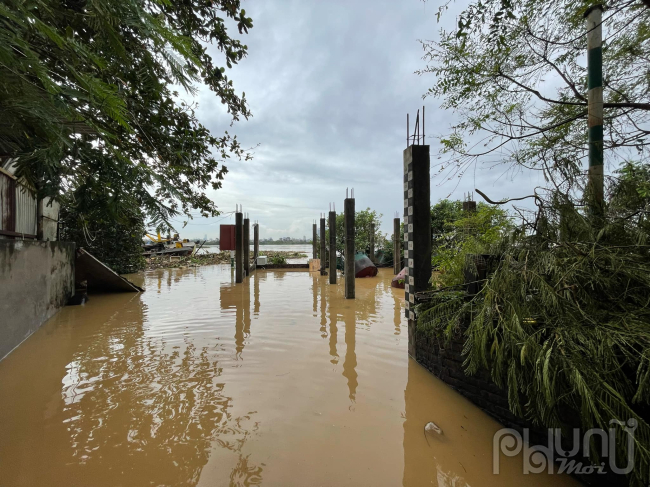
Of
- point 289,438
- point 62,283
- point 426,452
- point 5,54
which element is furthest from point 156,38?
point 62,283

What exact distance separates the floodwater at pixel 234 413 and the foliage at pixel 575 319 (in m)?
0.70

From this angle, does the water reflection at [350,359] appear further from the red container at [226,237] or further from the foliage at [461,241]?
the red container at [226,237]

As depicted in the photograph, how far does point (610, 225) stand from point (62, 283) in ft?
31.0

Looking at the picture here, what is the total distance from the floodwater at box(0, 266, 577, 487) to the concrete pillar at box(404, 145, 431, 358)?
3.59ft

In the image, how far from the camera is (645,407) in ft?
5.29

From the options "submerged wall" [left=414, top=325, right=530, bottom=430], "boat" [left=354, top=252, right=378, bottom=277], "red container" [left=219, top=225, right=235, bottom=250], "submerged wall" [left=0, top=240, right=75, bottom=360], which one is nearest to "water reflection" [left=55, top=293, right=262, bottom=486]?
"submerged wall" [left=0, top=240, right=75, bottom=360]

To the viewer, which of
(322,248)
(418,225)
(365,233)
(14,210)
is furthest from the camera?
(365,233)

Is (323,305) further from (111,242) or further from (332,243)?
(111,242)

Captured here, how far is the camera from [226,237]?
46.8ft

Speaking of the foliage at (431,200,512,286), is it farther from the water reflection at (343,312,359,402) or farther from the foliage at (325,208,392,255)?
the foliage at (325,208,392,255)

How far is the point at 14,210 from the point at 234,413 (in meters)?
5.66

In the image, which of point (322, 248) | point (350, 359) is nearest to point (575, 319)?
point (350, 359)

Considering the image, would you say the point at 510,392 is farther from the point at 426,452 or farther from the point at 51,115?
the point at 51,115

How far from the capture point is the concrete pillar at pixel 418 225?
442 cm
